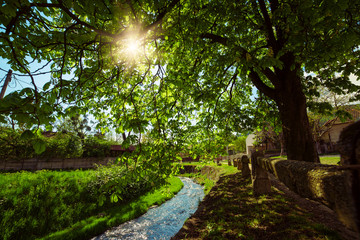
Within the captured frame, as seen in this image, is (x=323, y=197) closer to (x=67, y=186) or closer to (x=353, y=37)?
(x=353, y=37)

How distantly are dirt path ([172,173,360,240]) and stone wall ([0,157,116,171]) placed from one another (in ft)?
62.5

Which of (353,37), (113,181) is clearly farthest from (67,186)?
(353,37)

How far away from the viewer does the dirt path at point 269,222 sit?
136 inches

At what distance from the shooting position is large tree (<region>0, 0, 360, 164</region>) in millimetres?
3518

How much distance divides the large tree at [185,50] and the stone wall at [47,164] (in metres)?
18.7

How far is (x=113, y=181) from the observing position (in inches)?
118

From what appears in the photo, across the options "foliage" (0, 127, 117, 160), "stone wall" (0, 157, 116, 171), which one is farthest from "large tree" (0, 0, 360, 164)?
"stone wall" (0, 157, 116, 171)

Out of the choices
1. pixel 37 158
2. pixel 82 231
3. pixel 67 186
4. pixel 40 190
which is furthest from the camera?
pixel 37 158

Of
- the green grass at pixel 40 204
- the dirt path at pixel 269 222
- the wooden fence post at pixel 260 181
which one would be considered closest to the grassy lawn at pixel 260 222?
the dirt path at pixel 269 222

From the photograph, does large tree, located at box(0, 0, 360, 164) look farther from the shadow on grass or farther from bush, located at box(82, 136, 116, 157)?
bush, located at box(82, 136, 116, 157)

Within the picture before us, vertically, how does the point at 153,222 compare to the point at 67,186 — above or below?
below

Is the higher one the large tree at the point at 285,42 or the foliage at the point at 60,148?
the large tree at the point at 285,42

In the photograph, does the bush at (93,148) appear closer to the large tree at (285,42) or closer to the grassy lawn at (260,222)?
the grassy lawn at (260,222)

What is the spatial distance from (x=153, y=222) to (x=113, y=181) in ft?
24.6
